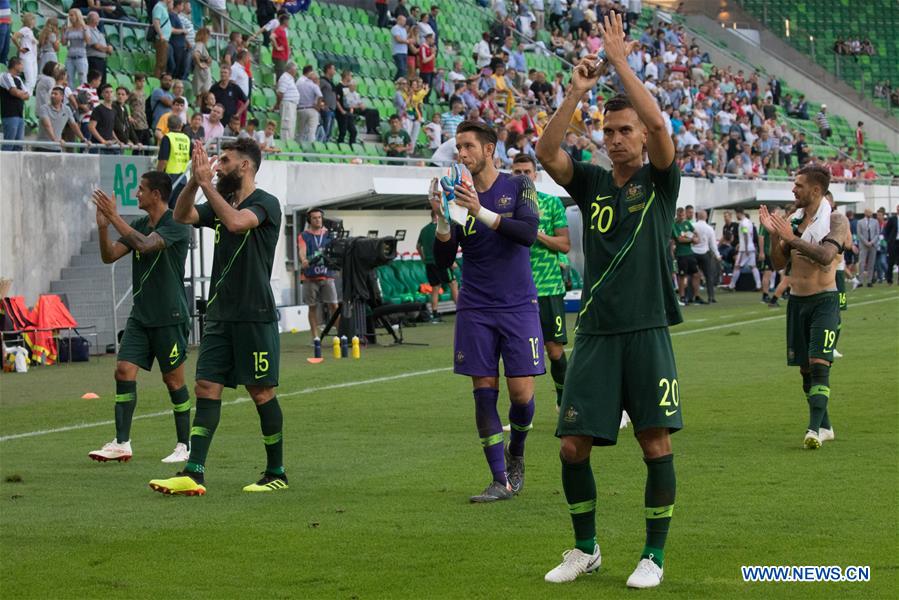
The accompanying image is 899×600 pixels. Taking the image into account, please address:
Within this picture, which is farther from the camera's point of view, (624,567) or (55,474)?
(55,474)

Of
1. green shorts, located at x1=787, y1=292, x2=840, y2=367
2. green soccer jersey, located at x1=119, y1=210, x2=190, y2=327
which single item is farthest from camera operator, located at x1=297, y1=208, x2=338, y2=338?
green shorts, located at x1=787, y1=292, x2=840, y2=367

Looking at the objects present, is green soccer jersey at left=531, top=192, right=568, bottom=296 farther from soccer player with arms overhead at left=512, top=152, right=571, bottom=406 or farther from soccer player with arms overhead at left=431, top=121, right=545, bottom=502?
soccer player with arms overhead at left=431, top=121, right=545, bottom=502

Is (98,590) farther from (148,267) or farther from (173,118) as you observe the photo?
(173,118)

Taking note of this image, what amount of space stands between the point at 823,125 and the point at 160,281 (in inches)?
1906

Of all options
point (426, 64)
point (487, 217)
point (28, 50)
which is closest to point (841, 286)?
point (487, 217)

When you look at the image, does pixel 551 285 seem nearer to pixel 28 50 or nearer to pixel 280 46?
pixel 28 50

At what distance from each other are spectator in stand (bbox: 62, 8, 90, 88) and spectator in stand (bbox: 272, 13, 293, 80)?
22.1 ft

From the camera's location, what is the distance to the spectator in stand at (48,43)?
23.0m

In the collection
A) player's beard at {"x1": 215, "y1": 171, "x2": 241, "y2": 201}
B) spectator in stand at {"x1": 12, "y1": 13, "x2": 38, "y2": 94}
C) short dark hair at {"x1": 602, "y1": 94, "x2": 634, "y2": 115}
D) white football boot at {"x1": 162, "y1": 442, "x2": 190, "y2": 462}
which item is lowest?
white football boot at {"x1": 162, "y1": 442, "x2": 190, "y2": 462}

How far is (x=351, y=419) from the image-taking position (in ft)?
44.8

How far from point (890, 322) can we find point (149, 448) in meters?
16.6

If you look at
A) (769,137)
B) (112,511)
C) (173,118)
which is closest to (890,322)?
(173,118)

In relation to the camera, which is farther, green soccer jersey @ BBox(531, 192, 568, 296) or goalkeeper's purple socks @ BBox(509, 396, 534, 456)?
green soccer jersey @ BBox(531, 192, 568, 296)

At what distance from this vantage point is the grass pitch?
23.0 feet
